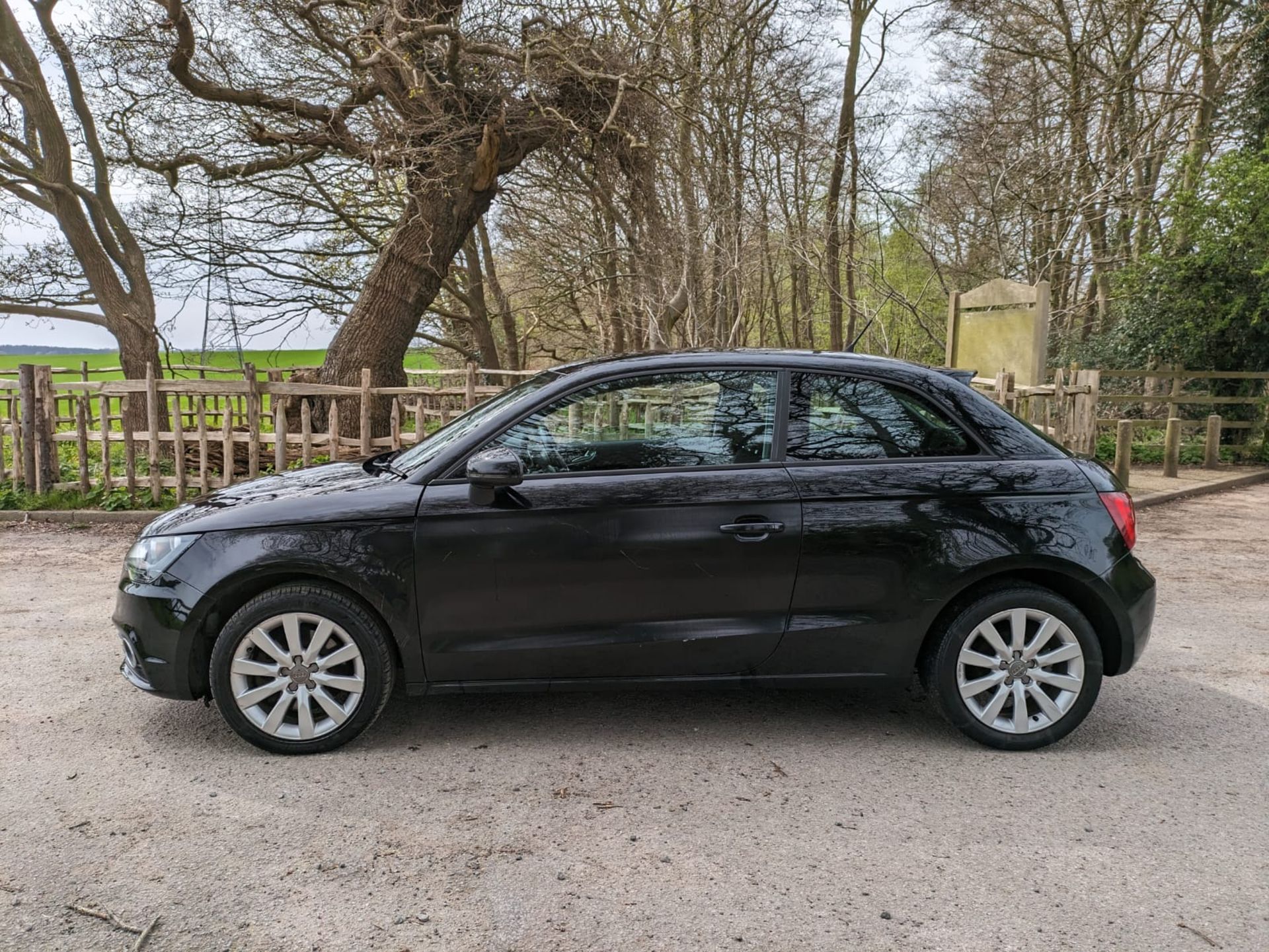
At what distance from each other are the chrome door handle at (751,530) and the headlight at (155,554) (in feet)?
7.19

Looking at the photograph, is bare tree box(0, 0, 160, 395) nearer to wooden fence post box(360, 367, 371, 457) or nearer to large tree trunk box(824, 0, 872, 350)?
wooden fence post box(360, 367, 371, 457)

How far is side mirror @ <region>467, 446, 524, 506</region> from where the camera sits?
3658 mm

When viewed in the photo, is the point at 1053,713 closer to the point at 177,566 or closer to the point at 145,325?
the point at 177,566

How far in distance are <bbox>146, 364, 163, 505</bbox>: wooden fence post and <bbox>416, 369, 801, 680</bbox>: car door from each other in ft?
24.8

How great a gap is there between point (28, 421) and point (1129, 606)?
10935 millimetres

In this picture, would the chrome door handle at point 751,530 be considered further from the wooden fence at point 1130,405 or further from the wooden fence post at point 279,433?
the wooden fence post at point 279,433

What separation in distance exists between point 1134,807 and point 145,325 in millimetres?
15663

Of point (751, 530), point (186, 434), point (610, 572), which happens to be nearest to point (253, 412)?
point (186, 434)

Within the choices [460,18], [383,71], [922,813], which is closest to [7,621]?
[922,813]

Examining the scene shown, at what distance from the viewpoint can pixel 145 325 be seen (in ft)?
49.3

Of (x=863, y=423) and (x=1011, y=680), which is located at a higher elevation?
(x=863, y=423)

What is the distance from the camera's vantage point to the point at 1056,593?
3.95 meters

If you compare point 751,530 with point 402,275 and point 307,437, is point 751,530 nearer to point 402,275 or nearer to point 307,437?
point 307,437

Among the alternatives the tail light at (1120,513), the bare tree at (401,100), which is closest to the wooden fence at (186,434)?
the bare tree at (401,100)
